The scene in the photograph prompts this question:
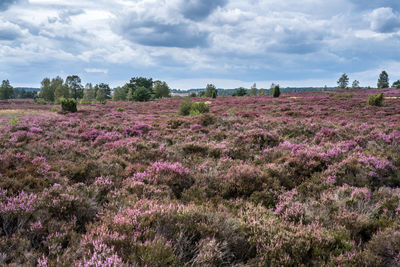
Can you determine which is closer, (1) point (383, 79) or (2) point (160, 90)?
(1) point (383, 79)

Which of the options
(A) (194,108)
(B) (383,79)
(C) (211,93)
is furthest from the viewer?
(B) (383,79)

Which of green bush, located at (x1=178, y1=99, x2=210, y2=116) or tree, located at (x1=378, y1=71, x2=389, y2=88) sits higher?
tree, located at (x1=378, y1=71, x2=389, y2=88)

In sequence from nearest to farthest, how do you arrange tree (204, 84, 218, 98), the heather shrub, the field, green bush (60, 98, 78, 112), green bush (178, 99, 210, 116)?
the field → the heather shrub → green bush (178, 99, 210, 116) → green bush (60, 98, 78, 112) → tree (204, 84, 218, 98)

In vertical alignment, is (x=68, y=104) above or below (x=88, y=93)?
below

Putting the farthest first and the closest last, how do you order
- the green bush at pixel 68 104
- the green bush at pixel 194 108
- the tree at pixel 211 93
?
1. the tree at pixel 211 93
2. the green bush at pixel 68 104
3. the green bush at pixel 194 108

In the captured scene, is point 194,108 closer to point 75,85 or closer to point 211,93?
point 211,93

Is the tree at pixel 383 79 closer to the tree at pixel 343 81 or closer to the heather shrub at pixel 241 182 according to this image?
the tree at pixel 343 81

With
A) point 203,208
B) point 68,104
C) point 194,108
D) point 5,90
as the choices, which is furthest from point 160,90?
point 203,208

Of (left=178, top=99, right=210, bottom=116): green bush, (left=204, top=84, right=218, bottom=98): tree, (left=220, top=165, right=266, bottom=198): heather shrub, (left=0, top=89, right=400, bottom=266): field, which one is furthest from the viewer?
(left=204, top=84, right=218, bottom=98): tree

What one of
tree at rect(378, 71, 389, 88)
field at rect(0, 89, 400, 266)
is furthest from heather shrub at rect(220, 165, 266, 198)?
tree at rect(378, 71, 389, 88)

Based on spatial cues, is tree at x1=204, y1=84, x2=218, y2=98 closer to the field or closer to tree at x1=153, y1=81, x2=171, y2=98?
tree at x1=153, y1=81, x2=171, y2=98

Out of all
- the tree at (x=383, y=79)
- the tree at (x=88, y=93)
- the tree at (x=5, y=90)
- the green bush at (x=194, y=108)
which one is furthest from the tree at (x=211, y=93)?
the tree at (x=5, y=90)

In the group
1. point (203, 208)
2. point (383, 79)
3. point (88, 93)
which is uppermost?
point (383, 79)

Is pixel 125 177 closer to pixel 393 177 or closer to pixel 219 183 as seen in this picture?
pixel 219 183
